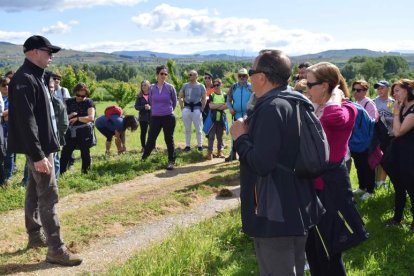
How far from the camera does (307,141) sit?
2555 millimetres

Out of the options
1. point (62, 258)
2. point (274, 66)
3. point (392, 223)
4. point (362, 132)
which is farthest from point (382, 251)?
point (62, 258)

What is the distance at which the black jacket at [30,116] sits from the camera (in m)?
4.09

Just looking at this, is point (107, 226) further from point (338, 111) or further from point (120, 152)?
point (120, 152)

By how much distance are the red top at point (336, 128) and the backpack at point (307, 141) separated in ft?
2.11

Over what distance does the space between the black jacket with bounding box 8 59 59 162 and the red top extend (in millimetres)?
2640

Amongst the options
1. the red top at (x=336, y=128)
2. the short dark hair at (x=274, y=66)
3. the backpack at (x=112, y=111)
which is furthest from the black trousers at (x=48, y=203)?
the backpack at (x=112, y=111)

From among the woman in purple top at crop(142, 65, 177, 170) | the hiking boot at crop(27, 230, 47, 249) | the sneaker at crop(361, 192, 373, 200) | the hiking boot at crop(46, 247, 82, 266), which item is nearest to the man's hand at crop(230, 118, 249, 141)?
the hiking boot at crop(46, 247, 82, 266)

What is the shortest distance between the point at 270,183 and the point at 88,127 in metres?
6.39

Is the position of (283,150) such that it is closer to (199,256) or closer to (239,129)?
(239,129)

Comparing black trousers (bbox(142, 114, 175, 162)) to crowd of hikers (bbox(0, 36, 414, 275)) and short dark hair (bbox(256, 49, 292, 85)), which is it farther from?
short dark hair (bbox(256, 49, 292, 85))

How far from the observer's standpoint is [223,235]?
5.10 metres

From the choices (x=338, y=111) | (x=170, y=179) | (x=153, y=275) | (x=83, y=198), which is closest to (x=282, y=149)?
(x=338, y=111)

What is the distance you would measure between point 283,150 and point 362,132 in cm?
417

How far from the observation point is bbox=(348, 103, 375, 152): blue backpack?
605 cm
